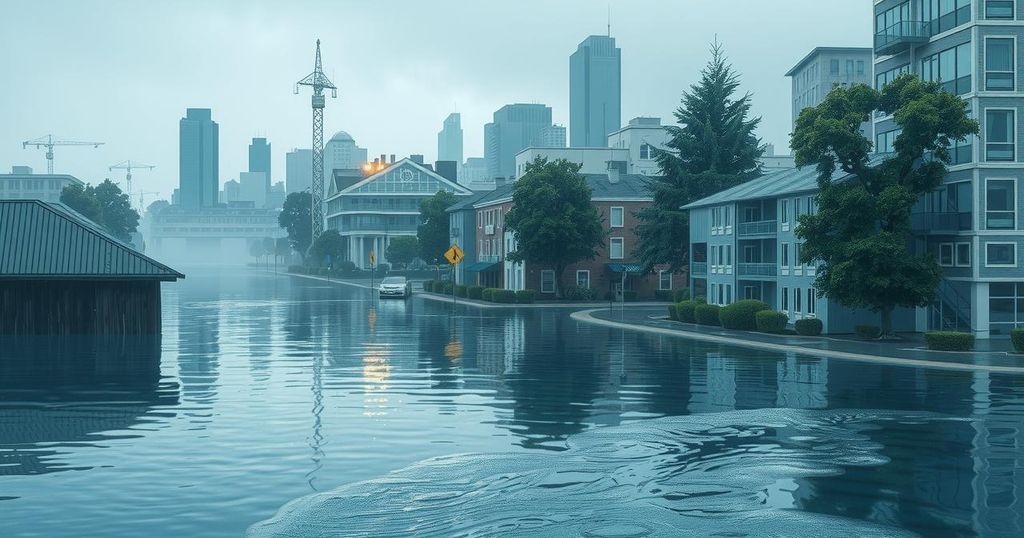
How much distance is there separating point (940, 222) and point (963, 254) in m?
1.77

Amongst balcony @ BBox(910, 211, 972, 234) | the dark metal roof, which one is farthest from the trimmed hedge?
the dark metal roof

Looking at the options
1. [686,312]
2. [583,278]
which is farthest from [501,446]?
[583,278]

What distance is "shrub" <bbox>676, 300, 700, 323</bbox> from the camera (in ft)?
196

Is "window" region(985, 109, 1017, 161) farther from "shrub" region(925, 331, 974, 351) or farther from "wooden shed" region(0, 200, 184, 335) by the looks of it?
"wooden shed" region(0, 200, 184, 335)

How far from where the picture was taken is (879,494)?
16.2m

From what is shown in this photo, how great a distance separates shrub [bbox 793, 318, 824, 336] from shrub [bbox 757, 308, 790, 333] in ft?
3.60

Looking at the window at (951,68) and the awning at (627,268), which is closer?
the window at (951,68)

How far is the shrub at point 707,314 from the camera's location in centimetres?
5694

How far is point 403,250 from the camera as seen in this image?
144750 millimetres

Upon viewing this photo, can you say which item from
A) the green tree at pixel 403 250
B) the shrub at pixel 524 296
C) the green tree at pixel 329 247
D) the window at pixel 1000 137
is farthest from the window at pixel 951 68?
the green tree at pixel 329 247

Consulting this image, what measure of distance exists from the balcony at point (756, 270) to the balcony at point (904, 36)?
1301 centimetres

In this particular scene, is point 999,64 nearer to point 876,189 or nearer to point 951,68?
point 951,68

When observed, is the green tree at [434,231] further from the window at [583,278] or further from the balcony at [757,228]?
the balcony at [757,228]

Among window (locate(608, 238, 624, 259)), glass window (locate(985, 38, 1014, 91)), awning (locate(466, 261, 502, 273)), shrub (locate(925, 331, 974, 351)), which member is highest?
glass window (locate(985, 38, 1014, 91))
